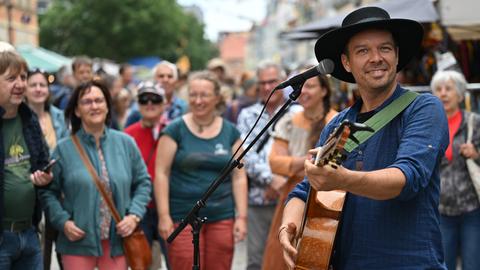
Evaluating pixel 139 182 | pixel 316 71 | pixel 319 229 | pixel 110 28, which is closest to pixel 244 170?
pixel 139 182

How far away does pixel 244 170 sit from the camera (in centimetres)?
629

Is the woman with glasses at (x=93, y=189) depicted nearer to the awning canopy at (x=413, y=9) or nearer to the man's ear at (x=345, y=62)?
the man's ear at (x=345, y=62)

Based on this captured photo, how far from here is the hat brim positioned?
10.4ft

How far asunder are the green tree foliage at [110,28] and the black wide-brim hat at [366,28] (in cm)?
4135

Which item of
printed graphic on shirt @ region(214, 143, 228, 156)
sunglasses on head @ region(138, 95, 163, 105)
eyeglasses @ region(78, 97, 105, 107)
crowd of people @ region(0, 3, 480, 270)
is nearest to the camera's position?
crowd of people @ region(0, 3, 480, 270)

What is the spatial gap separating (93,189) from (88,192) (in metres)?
0.04

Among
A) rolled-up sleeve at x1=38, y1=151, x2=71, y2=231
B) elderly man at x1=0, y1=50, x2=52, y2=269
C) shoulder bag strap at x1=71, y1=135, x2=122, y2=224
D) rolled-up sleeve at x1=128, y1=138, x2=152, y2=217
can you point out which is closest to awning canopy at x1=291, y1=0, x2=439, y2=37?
rolled-up sleeve at x1=128, y1=138, x2=152, y2=217

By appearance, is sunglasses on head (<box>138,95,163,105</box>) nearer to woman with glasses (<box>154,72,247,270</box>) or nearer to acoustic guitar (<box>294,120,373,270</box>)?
woman with glasses (<box>154,72,247,270</box>)

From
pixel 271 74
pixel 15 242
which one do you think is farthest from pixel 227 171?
pixel 271 74

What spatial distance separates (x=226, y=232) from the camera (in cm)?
590

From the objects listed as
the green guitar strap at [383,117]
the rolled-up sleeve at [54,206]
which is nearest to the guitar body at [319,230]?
the green guitar strap at [383,117]

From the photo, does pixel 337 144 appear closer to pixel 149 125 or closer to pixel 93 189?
pixel 93 189

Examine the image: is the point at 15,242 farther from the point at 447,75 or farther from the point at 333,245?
the point at 447,75

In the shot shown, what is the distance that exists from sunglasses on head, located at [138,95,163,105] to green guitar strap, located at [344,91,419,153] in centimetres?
412
